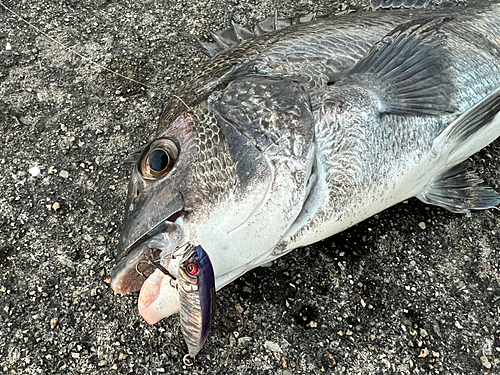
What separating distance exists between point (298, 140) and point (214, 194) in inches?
17.5

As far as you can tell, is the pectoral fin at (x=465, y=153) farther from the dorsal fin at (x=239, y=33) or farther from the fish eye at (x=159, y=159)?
the fish eye at (x=159, y=159)

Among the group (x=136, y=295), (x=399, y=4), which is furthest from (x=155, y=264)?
(x=399, y=4)

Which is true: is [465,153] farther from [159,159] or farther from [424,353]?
[159,159]

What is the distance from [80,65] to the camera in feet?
10.1

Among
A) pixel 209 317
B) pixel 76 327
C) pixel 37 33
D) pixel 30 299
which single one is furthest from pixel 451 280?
pixel 37 33

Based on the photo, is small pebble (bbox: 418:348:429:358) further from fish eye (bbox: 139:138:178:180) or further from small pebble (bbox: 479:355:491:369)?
fish eye (bbox: 139:138:178:180)

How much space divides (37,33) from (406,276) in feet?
10.9

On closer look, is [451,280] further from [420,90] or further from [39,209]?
[39,209]

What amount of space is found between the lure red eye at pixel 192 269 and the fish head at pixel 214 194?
0.14 m

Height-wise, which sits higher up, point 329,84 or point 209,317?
point 329,84

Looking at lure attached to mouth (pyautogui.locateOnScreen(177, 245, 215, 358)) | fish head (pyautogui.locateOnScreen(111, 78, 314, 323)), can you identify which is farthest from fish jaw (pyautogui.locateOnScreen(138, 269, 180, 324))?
lure attached to mouth (pyautogui.locateOnScreen(177, 245, 215, 358))

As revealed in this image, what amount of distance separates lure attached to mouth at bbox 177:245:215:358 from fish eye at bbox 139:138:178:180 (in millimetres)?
392

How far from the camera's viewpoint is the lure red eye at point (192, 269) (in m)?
1.46

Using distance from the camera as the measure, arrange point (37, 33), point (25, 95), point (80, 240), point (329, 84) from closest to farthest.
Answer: point (329, 84) < point (80, 240) < point (25, 95) < point (37, 33)
